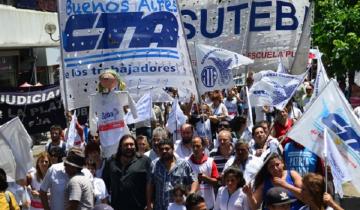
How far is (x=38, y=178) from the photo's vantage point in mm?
8180

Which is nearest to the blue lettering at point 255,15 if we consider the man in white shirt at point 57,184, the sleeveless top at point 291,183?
the man in white shirt at point 57,184

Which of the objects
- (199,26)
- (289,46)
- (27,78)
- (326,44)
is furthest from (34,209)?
(27,78)

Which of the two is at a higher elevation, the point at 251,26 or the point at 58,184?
the point at 251,26

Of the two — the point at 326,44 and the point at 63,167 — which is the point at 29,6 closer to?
the point at 326,44

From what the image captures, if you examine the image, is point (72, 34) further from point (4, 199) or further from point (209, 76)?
point (209, 76)

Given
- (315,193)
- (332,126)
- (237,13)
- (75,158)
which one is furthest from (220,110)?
(315,193)

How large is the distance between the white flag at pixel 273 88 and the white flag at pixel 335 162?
502 cm

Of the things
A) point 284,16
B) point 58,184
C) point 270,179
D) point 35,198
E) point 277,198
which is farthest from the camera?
point 284,16

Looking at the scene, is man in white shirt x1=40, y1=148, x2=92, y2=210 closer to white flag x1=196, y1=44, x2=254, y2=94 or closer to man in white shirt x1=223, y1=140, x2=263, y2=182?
man in white shirt x1=223, y1=140, x2=263, y2=182

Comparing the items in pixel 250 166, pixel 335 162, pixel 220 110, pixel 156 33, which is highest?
pixel 156 33

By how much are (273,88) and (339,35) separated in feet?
20.4

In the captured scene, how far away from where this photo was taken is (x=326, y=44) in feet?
56.9

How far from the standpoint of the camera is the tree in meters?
16.5

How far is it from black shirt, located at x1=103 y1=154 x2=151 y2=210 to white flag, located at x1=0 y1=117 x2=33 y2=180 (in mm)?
1187
